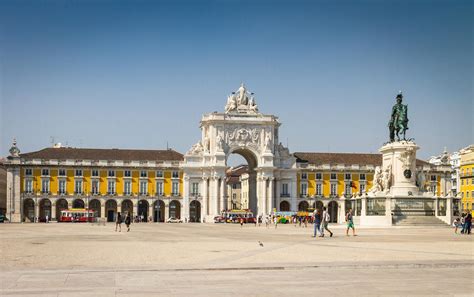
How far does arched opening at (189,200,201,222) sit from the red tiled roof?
24.8 ft

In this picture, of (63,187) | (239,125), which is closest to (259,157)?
(239,125)

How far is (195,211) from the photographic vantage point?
12038 centimetres

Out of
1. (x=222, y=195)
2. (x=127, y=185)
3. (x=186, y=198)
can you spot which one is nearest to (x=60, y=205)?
(x=127, y=185)

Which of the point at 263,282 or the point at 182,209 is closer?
the point at 263,282

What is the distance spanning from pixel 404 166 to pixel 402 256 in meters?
32.8

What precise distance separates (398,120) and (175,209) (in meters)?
68.2

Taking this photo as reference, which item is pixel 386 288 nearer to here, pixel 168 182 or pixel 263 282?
pixel 263 282

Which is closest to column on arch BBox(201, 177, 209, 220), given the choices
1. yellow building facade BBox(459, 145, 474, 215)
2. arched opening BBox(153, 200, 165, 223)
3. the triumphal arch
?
the triumphal arch

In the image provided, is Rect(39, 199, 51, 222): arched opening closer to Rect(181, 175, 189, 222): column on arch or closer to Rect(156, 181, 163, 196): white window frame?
Rect(156, 181, 163, 196): white window frame

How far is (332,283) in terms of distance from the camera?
50.9 feet

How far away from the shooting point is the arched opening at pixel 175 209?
119 m

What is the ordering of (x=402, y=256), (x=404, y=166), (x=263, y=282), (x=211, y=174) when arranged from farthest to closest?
(x=211, y=174), (x=404, y=166), (x=402, y=256), (x=263, y=282)

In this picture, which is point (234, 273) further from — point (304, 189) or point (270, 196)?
point (304, 189)

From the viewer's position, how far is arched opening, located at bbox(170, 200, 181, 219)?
389 ft
